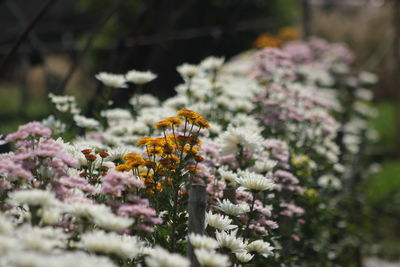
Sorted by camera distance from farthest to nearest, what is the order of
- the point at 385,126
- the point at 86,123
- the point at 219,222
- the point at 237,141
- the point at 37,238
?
the point at 385,126 → the point at 86,123 → the point at 237,141 → the point at 219,222 → the point at 37,238

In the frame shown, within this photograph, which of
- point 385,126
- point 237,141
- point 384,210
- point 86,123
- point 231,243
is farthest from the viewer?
point 385,126

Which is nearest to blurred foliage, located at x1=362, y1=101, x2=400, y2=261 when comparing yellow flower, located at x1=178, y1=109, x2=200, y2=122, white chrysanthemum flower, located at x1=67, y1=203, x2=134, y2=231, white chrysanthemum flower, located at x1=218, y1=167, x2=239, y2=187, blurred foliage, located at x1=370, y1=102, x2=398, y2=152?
blurred foliage, located at x1=370, y1=102, x2=398, y2=152

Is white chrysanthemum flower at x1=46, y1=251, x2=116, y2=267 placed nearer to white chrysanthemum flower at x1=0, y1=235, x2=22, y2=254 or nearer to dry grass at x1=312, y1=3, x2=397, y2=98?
white chrysanthemum flower at x1=0, y1=235, x2=22, y2=254

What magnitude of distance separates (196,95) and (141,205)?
210 centimetres

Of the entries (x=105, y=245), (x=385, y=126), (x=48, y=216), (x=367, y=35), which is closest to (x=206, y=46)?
(x=385, y=126)

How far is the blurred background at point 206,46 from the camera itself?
6457 mm

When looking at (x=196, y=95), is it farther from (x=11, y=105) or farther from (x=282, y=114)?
(x=11, y=105)

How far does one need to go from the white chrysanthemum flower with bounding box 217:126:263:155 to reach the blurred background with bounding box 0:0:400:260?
156 centimetres

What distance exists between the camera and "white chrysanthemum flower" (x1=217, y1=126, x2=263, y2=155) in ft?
8.64

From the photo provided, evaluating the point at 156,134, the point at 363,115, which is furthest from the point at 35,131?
the point at 363,115

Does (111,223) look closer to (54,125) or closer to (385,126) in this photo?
(54,125)

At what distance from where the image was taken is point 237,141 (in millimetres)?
2672

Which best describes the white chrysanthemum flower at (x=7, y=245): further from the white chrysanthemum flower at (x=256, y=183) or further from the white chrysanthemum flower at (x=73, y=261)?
the white chrysanthemum flower at (x=256, y=183)

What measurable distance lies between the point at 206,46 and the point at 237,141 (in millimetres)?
8079
